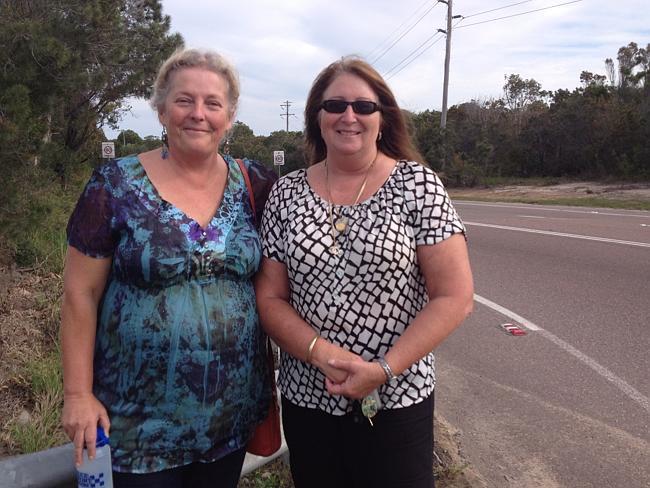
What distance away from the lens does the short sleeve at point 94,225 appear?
1.93 meters

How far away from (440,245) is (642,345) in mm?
4457

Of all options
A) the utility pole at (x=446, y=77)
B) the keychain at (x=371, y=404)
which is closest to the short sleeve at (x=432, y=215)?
the keychain at (x=371, y=404)

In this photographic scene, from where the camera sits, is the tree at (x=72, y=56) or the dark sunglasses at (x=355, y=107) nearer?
the dark sunglasses at (x=355, y=107)

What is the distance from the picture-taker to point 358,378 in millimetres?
1932

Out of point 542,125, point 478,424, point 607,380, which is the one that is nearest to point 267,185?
point 478,424

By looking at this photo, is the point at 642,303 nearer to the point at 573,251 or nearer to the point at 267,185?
the point at 573,251

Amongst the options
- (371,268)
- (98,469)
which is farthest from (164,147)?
(98,469)

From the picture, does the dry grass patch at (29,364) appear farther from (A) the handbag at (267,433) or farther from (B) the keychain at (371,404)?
(B) the keychain at (371,404)

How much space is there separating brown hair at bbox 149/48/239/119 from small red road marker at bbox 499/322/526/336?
4615mm

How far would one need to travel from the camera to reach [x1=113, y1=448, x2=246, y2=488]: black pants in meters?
2.01

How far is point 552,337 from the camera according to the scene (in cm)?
582

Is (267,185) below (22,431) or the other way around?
the other way around

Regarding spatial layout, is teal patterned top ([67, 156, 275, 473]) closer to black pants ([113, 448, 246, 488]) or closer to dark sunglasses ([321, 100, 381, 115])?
black pants ([113, 448, 246, 488])

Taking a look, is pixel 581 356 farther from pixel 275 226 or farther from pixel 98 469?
pixel 98 469
